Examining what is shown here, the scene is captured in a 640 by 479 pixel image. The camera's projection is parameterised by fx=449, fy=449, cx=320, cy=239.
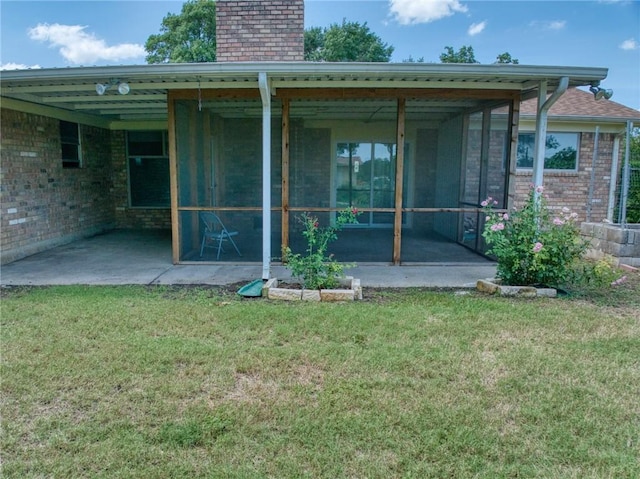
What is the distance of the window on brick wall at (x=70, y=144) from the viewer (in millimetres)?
8156

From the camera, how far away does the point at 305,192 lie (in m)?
10.2

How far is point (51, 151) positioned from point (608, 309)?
27.8 ft

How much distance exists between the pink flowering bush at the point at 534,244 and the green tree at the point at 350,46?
Result: 22.6 metres

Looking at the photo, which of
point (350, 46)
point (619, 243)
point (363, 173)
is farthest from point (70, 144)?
point (350, 46)

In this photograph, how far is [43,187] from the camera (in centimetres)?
751

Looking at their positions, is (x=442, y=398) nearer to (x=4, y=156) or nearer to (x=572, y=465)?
(x=572, y=465)

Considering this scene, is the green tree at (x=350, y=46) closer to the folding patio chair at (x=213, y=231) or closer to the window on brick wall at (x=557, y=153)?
the window on brick wall at (x=557, y=153)

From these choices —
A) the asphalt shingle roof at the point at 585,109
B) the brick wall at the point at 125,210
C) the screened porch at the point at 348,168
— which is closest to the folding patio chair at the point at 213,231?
the screened porch at the point at 348,168

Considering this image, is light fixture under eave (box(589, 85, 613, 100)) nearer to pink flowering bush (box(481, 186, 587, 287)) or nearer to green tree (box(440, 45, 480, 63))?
pink flowering bush (box(481, 186, 587, 287))

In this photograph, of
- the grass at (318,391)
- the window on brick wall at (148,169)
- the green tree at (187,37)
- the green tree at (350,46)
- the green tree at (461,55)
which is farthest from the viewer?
the green tree at (461,55)

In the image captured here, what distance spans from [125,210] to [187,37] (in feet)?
63.7

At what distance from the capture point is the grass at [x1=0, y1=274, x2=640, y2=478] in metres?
2.18

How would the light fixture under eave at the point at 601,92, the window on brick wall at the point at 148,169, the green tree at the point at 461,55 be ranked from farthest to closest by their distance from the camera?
the green tree at the point at 461,55 → the window on brick wall at the point at 148,169 → the light fixture under eave at the point at 601,92

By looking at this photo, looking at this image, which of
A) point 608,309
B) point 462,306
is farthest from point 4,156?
point 608,309
